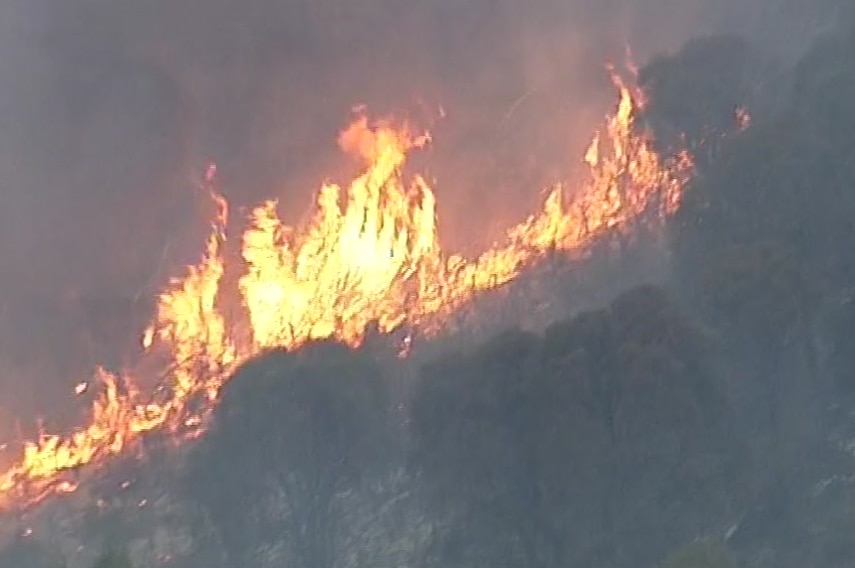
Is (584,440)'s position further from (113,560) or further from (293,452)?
(113,560)

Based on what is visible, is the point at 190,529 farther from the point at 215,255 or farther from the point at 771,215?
the point at 771,215

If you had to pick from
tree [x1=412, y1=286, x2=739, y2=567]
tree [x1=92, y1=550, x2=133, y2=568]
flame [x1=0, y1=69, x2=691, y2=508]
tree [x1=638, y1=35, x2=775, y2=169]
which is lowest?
tree [x1=92, y1=550, x2=133, y2=568]

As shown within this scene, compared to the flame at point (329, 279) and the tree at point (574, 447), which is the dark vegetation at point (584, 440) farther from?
the flame at point (329, 279)

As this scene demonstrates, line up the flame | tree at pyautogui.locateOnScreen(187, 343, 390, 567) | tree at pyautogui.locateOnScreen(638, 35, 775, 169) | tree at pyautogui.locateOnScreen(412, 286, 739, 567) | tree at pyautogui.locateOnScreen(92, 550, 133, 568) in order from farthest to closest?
tree at pyautogui.locateOnScreen(638, 35, 775, 169), the flame, tree at pyautogui.locateOnScreen(187, 343, 390, 567), tree at pyautogui.locateOnScreen(412, 286, 739, 567), tree at pyautogui.locateOnScreen(92, 550, 133, 568)

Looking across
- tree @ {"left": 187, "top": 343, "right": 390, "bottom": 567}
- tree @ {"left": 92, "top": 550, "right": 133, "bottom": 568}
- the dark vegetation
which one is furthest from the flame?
tree @ {"left": 92, "top": 550, "right": 133, "bottom": 568}

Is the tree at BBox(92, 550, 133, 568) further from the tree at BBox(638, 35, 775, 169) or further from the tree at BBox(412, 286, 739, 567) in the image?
the tree at BBox(638, 35, 775, 169)

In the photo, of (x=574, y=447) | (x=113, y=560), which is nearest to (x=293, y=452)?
(x=113, y=560)

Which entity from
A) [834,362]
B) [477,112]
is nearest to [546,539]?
[834,362]

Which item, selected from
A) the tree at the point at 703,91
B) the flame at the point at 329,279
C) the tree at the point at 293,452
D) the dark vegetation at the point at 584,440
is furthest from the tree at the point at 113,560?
the tree at the point at 703,91
